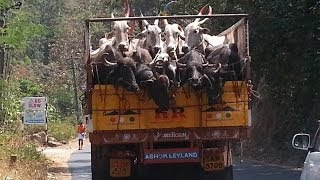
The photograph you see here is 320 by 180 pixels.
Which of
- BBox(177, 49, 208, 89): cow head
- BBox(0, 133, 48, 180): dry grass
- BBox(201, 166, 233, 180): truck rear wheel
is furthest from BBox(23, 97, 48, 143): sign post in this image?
BBox(177, 49, 208, 89): cow head

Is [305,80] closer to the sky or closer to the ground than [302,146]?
closer to the sky

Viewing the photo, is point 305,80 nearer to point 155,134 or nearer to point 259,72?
point 259,72

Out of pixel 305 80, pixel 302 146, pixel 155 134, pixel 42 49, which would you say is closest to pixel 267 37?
pixel 305 80

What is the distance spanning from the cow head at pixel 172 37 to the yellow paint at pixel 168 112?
2.78 ft

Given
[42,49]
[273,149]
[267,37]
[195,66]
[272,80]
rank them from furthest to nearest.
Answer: [42,49] < [273,149] < [272,80] < [267,37] < [195,66]

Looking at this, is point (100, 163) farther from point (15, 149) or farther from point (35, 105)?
point (35, 105)

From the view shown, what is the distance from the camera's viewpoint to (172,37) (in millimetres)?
12617

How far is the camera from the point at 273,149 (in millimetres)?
28750

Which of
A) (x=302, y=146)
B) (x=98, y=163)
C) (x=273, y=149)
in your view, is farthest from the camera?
(x=273, y=149)

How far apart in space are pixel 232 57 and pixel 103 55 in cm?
207

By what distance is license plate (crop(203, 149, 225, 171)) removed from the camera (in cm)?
1230

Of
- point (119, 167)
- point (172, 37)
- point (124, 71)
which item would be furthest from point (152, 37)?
point (119, 167)

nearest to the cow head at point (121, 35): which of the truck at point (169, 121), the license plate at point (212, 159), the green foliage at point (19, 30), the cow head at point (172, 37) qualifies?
the truck at point (169, 121)

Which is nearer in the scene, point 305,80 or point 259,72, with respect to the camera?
point 305,80
